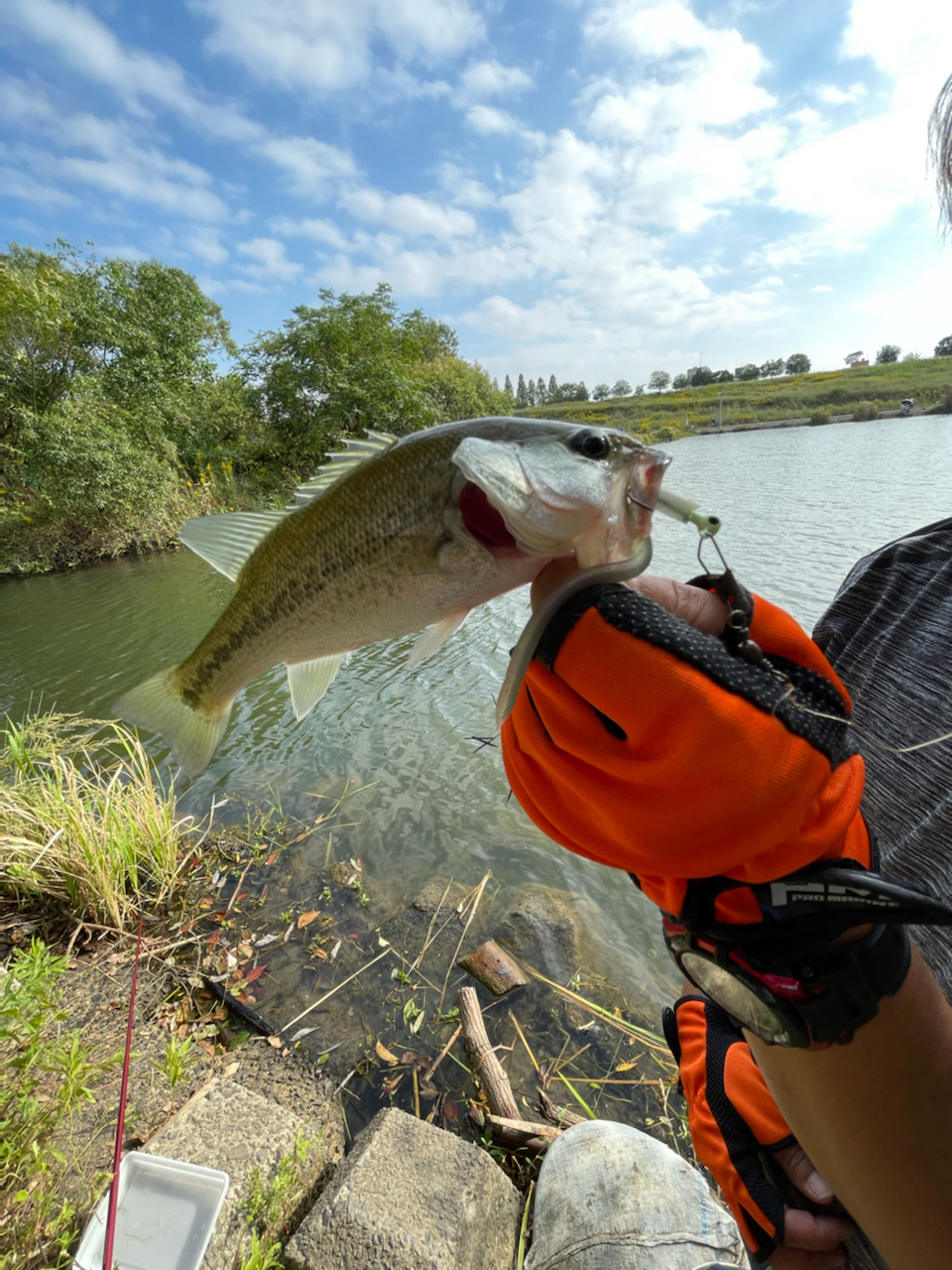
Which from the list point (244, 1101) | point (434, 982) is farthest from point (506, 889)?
point (244, 1101)

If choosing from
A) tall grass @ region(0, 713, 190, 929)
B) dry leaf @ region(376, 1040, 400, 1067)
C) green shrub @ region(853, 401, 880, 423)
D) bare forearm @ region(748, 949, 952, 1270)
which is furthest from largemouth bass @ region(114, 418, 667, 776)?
green shrub @ region(853, 401, 880, 423)

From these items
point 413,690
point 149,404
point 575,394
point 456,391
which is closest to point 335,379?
point 149,404

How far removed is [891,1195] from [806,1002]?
0.32 m

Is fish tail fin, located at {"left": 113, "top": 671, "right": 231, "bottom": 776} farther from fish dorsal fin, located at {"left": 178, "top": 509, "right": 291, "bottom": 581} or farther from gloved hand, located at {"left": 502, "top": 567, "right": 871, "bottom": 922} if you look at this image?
gloved hand, located at {"left": 502, "top": 567, "right": 871, "bottom": 922}

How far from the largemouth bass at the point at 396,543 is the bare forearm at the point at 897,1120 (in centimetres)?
97

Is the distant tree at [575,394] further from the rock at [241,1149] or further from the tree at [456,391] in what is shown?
the rock at [241,1149]

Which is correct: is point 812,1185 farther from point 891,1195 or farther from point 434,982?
point 434,982

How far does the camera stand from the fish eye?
122 centimetres

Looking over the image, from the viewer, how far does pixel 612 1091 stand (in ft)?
9.54

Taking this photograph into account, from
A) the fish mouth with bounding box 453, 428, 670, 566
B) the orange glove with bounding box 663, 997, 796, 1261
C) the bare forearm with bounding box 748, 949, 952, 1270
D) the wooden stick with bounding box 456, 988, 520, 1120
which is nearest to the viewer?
the bare forearm with bounding box 748, 949, 952, 1270

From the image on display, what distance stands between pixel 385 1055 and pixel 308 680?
2.61 meters

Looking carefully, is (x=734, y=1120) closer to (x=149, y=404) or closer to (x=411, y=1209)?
(x=411, y=1209)

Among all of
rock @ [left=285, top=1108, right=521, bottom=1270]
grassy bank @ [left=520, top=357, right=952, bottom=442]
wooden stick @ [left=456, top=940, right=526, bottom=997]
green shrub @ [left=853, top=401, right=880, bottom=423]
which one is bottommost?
wooden stick @ [left=456, top=940, right=526, bottom=997]

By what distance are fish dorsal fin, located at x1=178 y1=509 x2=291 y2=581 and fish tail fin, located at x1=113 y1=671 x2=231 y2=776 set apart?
1.56ft
